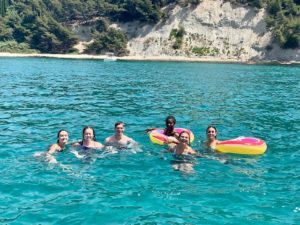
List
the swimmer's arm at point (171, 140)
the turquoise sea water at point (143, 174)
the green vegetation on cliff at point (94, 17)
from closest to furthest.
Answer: the turquoise sea water at point (143, 174) → the swimmer's arm at point (171, 140) → the green vegetation on cliff at point (94, 17)

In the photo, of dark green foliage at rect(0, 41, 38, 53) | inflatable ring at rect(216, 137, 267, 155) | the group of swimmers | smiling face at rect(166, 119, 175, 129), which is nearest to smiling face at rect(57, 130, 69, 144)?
the group of swimmers

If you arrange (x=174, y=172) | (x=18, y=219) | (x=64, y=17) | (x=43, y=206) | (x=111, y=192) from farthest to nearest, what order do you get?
1. (x=64, y=17)
2. (x=174, y=172)
3. (x=111, y=192)
4. (x=43, y=206)
5. (x=18, y=219)

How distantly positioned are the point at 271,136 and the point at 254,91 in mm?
16164

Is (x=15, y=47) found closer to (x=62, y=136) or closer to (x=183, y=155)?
(x=62, y=136)

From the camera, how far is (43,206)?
9.00m

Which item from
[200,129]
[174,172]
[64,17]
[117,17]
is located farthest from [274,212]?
[64,17]

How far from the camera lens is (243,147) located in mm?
13773

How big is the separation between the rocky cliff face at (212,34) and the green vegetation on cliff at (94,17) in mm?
1761

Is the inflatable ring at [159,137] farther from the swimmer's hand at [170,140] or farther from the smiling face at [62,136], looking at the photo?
the smiling face at [62,136]

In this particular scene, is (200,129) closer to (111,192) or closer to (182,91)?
(111,192)

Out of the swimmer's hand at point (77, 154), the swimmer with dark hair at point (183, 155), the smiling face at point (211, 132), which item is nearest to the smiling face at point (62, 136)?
the swimmer's hand at point (77, 154)

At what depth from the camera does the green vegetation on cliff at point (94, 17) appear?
283ft

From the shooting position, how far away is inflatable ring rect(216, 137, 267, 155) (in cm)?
1371

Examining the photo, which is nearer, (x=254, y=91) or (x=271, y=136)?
(x=271, y=136)
